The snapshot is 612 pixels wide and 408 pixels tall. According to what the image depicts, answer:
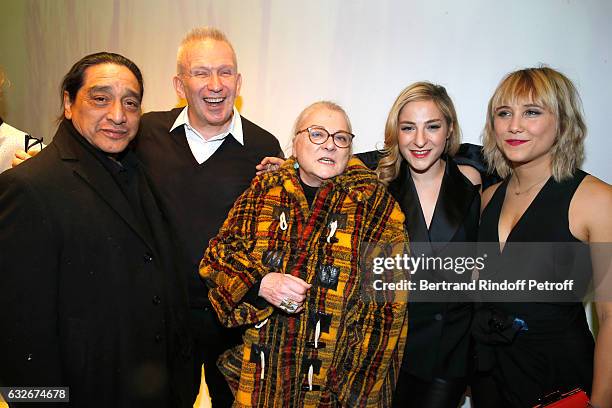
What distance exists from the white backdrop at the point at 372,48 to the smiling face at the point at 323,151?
44.8 inches

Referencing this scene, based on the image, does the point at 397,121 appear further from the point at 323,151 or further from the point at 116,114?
the point at 116,114

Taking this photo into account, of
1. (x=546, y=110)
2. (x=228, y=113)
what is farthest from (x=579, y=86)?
(x=228, y=113)

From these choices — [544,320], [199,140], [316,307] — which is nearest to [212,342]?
[316,307]

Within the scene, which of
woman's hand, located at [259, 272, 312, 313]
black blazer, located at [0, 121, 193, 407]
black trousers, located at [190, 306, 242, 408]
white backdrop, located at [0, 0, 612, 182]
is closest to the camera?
black blazer, located at [0, 121, 193, 407]

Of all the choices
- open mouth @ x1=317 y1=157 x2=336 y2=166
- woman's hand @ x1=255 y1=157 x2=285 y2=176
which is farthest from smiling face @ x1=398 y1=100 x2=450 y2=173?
woman's hand @ x1=255 y1=157 x2=285 y2=176

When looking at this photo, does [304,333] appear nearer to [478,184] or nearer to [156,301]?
[156,301]

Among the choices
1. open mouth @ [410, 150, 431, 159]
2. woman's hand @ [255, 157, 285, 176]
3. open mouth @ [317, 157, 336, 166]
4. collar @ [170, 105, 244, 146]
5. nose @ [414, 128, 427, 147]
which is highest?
collar @ [170, 105, 244, 146]

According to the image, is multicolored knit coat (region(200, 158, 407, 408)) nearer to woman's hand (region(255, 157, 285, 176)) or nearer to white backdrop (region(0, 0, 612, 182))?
woman's hand (region(255, 157, 285, 176))

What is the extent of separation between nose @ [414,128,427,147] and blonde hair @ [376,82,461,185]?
0.38ft

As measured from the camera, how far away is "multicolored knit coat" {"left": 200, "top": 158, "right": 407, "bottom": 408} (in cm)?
203

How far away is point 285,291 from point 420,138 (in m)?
0.93

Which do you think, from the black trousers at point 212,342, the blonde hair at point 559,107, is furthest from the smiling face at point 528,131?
the black trousers at point 212,342

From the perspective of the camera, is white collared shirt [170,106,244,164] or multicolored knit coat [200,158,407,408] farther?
white collared shirt [170,106,244,164]

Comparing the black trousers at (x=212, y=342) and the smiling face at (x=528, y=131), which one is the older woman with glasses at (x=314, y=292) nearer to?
the black trousers at (x=212, y=342)
